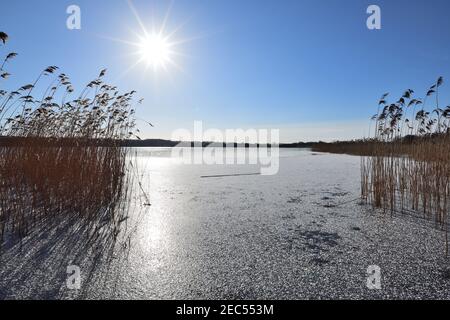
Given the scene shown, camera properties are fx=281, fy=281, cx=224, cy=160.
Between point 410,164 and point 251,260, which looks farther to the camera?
point 410,164

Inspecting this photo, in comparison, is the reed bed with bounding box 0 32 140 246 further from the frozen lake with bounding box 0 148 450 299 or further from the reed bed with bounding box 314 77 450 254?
the reed bed with bounding box 314 77 450 254

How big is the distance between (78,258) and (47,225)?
670 mm

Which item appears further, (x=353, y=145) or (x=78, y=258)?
(x=353, y=145)

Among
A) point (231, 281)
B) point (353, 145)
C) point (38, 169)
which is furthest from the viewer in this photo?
point (353, 145)

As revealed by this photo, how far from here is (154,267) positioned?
1249 millimetres

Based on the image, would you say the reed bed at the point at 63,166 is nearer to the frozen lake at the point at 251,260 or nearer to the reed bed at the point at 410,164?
the frozen lake at the point at 251,260

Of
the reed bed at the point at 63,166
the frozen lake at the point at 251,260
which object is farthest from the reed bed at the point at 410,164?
the reed bed at the point at 63,166

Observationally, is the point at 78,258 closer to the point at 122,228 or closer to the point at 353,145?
the point at 122,228

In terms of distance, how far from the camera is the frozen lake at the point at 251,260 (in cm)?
105

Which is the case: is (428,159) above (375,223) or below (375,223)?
above

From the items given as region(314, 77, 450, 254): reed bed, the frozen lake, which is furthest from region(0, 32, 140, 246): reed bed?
region(314, 77, 450, 254): reed bed

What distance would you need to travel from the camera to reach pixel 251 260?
51.9 inches

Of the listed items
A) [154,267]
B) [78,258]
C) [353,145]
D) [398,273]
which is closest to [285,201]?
[398,273]

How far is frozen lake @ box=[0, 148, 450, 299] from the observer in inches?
41.4
